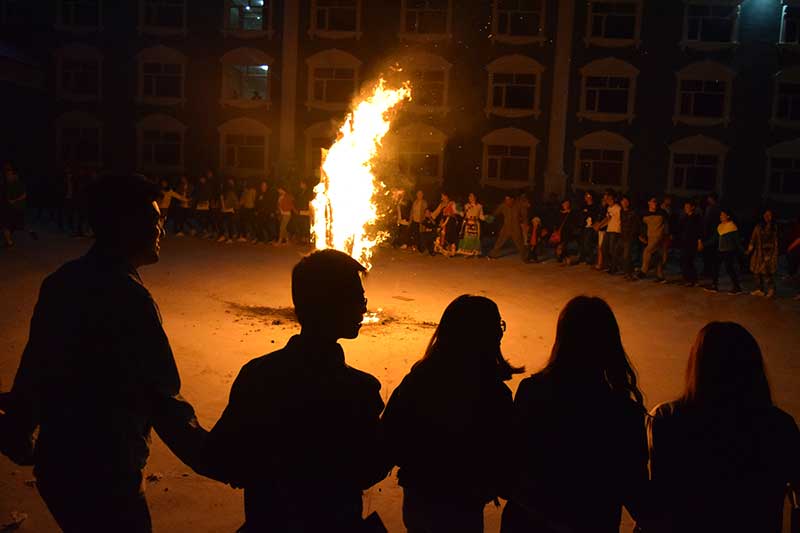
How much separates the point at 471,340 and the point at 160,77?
31093 millimetres

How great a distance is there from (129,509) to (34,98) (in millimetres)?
33410

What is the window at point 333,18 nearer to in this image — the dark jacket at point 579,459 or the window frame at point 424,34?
the window frame at point 424,34

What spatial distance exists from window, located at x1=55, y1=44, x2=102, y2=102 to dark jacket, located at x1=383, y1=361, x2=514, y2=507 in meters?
32.0

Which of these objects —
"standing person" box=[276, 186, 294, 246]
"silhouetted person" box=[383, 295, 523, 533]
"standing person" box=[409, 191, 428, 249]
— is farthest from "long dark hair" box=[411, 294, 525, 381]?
"standing person" box=[276, 186, 294, 246]

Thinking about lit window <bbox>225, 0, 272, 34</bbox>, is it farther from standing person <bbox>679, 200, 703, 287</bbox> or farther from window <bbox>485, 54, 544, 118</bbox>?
standing person <bbox>679, 200, 703, 287</bbox>

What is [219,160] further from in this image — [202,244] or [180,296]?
[180,296]

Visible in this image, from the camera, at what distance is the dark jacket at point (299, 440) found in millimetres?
2391

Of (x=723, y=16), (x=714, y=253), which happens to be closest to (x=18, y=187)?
(x=714, y=253)

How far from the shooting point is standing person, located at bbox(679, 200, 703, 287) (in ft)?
54.5

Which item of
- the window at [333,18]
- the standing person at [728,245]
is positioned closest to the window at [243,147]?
the window at [333,18]

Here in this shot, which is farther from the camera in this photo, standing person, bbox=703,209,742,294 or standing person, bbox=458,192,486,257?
standing person, bbox=458,192,486,257

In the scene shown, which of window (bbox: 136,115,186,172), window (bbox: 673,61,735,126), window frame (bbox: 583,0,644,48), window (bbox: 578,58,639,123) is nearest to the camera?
window (bbox: 673,61,735,126)

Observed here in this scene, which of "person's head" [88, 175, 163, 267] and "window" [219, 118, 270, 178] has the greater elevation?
"window" [219, 118, 270, 178]

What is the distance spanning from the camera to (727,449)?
2.93 meters
